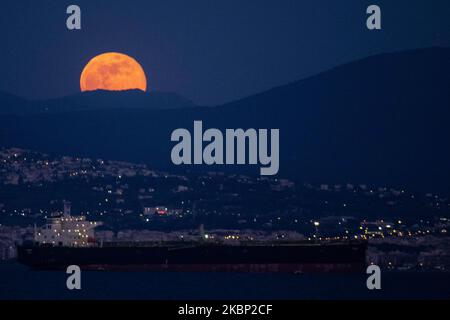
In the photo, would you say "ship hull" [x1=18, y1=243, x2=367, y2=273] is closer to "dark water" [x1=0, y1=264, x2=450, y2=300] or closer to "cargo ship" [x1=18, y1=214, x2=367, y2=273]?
"cargo ship" [x1=18, y1=214, x2=367, y2=273]

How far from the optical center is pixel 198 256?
324ft


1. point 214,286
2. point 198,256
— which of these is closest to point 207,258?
point 198,256

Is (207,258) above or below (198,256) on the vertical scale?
below

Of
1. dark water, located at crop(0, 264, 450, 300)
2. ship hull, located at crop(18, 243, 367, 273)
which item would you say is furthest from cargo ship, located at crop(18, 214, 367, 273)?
dark water, located at crop(0, 264, 450, 300)

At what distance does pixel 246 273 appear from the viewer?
323ft

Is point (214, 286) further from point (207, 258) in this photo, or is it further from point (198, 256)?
point (198, 256)

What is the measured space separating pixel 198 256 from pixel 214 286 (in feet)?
51.5

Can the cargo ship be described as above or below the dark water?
above

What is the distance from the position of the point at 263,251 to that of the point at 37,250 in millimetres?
15208

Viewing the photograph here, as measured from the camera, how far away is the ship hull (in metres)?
96.9

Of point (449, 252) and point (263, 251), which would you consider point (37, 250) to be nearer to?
point (263, 251)

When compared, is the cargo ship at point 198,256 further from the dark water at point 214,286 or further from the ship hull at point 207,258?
the dark water at point 214,286

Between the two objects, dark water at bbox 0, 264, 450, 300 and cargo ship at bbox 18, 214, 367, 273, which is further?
cargo ship at bbox 18, 214, 367, 273
